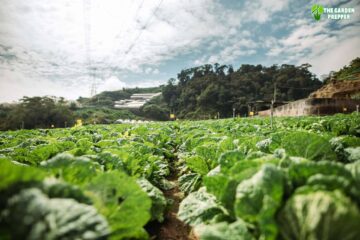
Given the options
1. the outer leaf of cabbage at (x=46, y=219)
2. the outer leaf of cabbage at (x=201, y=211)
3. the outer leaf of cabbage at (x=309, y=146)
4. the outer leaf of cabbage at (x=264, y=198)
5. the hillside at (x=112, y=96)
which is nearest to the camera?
the outer leaf of cabbage at (x=46, y=219)

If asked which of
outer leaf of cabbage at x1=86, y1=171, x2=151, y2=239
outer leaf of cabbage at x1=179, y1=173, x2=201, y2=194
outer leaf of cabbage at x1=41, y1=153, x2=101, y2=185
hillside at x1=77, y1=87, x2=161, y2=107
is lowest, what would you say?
outer leaf of cabbage at x1=179, y1=173, x2=201, y2=194

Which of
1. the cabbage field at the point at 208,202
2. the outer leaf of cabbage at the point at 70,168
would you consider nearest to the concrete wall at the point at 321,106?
the cabbage field at the point at 208,202

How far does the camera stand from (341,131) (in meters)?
6.27

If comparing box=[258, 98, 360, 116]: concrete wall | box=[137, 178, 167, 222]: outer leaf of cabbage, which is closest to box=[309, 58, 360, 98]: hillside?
box=[258, 98, 360, 116]: concrete wall

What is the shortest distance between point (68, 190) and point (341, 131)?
7.36 metres

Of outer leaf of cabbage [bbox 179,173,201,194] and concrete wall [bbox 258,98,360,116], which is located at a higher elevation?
concrete wall [bbox 258,98,360,116]

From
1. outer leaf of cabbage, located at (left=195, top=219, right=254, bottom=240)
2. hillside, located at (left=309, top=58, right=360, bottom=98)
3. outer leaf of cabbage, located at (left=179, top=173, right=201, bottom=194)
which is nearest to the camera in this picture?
outer leaf of cabbage, located at (left=195, top=219, right=254, bottom=240)

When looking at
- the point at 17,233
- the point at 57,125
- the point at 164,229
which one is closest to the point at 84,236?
the point at 17,233

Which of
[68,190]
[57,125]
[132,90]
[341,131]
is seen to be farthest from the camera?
[132,90]

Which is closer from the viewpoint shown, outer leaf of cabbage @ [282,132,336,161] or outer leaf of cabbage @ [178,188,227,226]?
Answer: outer leaf of cabbage @ [178,188,227,226]

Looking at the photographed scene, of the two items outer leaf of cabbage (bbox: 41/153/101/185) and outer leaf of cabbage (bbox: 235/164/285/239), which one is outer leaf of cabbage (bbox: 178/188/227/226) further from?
outer leaf of cabbage (bbox: 41/153/101/185)

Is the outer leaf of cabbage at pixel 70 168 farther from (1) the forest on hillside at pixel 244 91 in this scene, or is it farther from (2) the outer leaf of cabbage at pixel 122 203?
(1) the forest on hillside at pixel 244 91

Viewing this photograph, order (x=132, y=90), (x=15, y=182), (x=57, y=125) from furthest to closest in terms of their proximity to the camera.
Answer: (x=132, y=90) < (x=57, y=125) < (x=15, y=182)

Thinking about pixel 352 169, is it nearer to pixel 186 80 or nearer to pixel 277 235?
pixel 277 235
